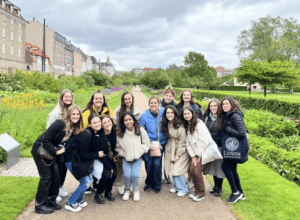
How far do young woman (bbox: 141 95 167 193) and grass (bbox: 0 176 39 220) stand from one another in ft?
7.11

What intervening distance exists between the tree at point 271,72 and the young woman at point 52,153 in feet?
80.5

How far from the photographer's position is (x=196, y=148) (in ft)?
13.5

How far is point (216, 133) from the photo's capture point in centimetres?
423

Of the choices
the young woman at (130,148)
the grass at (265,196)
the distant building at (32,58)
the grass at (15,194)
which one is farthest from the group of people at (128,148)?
the distant building at (32,58)

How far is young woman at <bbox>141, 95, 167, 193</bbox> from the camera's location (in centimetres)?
438

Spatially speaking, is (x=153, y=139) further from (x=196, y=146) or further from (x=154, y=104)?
(x=196, y=146)

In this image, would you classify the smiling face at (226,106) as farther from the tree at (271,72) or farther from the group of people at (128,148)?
the tree at (271,72)

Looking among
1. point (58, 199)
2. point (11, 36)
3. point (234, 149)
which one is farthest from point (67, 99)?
point (11, 36)

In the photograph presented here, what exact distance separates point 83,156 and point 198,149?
6.49ft

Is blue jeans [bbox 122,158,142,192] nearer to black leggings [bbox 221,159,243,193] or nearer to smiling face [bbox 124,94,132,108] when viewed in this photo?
smiling face [bbox 124,94,132,108]

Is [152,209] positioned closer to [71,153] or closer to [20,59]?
[71,153]

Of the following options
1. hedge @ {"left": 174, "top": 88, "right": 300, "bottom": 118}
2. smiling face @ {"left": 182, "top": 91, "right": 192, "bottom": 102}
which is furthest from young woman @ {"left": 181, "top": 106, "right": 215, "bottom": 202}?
hedge @ {"left": 174, "top": 88, "right": 300, "bottom": 118}

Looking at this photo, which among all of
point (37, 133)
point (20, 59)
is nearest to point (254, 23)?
point (20, 59)

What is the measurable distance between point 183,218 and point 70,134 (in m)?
2.22
